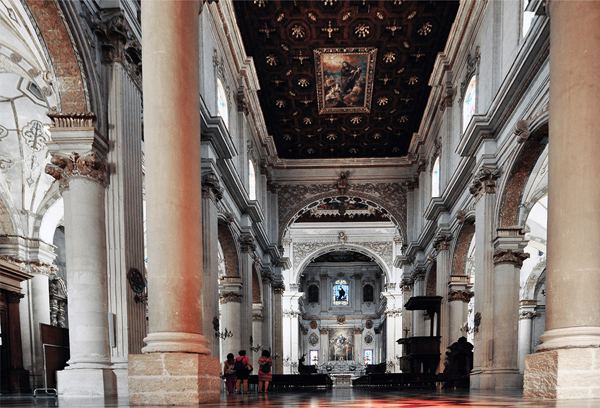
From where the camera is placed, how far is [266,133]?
2555cm

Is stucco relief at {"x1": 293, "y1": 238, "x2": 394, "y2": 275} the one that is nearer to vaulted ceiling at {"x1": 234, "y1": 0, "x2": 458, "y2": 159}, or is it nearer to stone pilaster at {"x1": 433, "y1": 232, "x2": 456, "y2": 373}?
vaulted ceiling at {"x1": 234, "y1": 0, "x2": 458, "y2": 159}

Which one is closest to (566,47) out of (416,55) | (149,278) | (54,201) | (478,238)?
(149,278)

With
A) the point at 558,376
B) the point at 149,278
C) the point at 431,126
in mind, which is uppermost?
the point at 431,126

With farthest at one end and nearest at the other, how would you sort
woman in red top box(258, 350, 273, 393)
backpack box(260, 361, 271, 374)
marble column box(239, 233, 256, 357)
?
marble column box(239, 233, 256, 357), backpack box(260, 361, 271, 374), woman in red top box(258, 350, 273, 393)

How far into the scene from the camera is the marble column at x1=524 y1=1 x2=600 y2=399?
6.85 meters

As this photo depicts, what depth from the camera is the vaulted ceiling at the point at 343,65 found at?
58.3 ft

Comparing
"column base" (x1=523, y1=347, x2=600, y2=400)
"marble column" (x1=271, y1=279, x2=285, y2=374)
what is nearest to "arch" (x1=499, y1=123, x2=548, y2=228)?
"column base" (x1=523, y1=347, x2=600, y2=400)

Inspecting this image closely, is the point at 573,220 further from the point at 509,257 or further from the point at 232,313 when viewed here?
the point at 232,313

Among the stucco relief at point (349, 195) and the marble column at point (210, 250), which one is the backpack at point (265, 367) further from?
the stucco relief at point (349, 195)

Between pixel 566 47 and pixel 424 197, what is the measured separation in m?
19.2

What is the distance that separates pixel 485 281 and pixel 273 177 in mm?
15709

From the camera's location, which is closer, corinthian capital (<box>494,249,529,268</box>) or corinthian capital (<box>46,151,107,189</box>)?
corinthian capital (<box>46,151,107,189</box>)

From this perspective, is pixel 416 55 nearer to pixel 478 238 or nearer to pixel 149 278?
pixel 478 238

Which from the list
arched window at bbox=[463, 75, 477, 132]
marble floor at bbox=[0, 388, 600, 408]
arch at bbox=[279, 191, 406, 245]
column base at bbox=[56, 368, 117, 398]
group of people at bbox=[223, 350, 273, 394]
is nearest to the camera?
marble floor at bbox=[0, 388, 600, 408]
